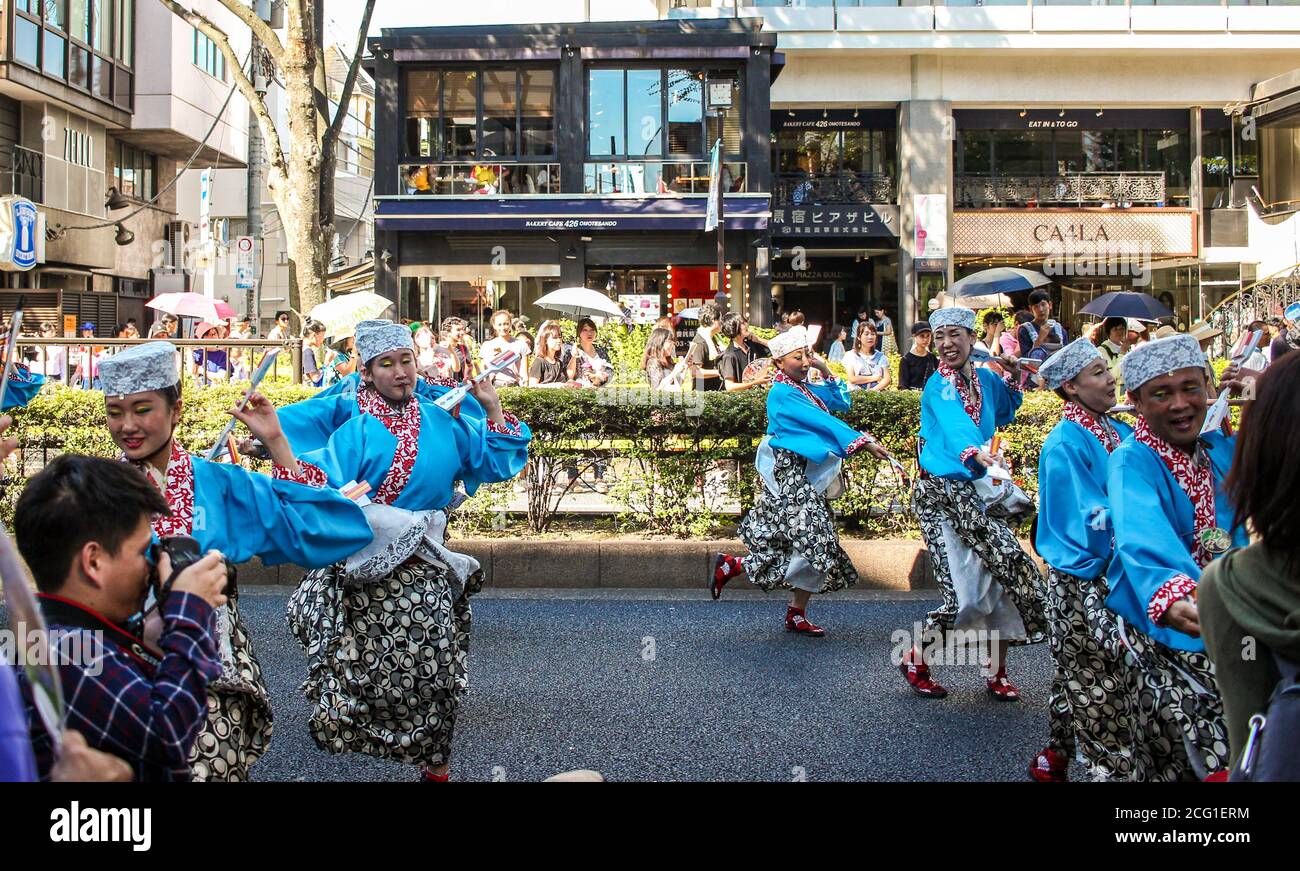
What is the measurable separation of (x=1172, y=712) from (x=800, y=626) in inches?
160

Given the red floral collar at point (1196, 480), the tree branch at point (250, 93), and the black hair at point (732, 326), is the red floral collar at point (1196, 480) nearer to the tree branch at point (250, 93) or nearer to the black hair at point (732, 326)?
the black hair at point (732, 326)

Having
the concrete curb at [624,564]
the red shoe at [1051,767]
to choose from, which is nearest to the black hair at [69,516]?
the red shoe at [1051,767]

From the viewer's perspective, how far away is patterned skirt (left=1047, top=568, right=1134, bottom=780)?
3820mm

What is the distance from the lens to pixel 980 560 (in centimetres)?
595

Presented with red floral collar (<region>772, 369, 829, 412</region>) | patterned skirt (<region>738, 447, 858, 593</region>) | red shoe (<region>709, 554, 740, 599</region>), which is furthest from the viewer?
red shoe (<region>709, 554, 740, 599</region>)

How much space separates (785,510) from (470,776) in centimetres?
303

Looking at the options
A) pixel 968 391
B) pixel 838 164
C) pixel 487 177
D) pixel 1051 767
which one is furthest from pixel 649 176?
pixel 1051 767

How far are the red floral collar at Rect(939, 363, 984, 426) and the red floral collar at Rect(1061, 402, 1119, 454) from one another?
5.93ft

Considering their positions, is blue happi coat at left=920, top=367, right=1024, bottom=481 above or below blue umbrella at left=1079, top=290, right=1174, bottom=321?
below

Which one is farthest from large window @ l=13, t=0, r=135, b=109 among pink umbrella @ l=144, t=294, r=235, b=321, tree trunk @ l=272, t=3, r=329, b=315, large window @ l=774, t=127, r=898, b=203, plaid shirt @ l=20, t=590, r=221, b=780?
plaid shirt @ l=20, t=590, r=221, b=780

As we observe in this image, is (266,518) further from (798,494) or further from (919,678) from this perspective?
(798,494)

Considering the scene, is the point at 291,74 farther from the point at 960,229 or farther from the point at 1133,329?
the point at 960,229

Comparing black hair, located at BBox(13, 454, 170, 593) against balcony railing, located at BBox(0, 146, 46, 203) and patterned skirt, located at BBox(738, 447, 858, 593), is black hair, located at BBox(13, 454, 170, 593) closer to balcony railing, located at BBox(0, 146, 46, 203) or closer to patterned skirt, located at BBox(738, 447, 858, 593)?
patterned skirt, located at BBox(738, 447, 858, 593)

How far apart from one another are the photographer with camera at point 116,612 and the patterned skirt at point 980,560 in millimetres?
4267
